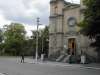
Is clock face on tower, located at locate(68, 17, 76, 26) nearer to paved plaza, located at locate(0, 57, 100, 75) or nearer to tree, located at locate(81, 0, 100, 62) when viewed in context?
paved plaza, located at locate(0, 57, 100, 75)

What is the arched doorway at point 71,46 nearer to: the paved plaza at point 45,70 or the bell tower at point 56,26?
the bell tower at point 56,26

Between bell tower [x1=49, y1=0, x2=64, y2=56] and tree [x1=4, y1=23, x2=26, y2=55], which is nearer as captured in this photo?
bell tower [x1=49, y1=0, x2=64, y2=56]

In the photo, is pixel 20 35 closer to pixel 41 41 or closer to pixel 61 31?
pixel 41 41

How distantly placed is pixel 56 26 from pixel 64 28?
2.01m

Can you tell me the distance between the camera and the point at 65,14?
179 ft

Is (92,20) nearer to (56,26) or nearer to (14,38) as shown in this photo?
(56,26)

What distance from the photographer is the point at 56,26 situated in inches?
2195

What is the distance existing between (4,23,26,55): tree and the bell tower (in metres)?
28.1

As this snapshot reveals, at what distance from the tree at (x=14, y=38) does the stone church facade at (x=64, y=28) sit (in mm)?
28600

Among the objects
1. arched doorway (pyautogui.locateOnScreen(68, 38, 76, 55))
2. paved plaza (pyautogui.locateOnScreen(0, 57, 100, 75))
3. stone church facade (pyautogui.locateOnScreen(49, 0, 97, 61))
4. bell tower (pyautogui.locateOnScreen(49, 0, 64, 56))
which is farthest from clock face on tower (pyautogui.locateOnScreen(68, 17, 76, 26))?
paved plaza (pyautogui.locateOnScreen(0, 57, 100, 75))

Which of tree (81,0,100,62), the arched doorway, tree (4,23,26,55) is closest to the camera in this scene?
tree (81,0,100,62)

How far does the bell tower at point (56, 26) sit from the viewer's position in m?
54.8

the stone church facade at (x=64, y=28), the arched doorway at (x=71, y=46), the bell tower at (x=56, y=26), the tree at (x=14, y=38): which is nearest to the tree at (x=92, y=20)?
the stone church facade at (x=64, y=28)

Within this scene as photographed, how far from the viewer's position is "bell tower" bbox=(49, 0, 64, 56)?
54.8 m
